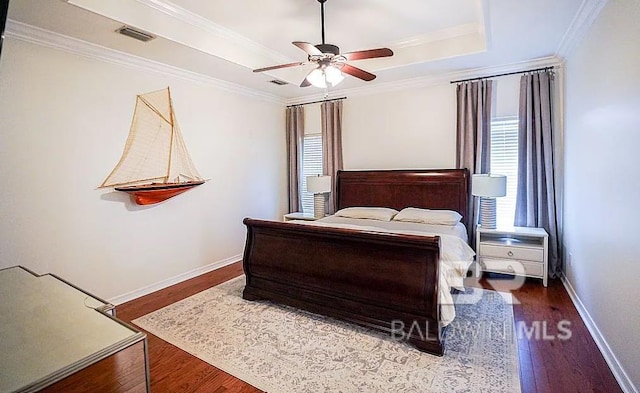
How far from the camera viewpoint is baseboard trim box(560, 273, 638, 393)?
6.42 ft

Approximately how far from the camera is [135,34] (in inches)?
116

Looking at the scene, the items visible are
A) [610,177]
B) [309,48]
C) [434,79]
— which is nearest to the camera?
[610,177]

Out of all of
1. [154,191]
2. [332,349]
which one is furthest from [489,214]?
[154,191]

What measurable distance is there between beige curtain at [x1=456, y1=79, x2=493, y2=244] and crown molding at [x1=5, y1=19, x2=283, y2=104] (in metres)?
3.26

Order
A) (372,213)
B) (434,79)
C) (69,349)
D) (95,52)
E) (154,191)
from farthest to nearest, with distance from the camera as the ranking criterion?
(434,79) < (372,213) < (154,191) < (95,52) < (69,349)

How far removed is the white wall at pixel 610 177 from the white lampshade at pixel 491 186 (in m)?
0.68

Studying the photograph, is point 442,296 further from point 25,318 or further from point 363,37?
point 363,37

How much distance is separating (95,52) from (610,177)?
4.52 metres

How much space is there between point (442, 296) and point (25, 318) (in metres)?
2.48

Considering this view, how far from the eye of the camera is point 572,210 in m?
3.33

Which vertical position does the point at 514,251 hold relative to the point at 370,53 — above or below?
below

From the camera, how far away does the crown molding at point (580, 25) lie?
2.49m

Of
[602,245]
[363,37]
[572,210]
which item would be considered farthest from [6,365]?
[572,210]

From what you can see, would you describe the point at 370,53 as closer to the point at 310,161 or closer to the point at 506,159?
the point at 506,159
